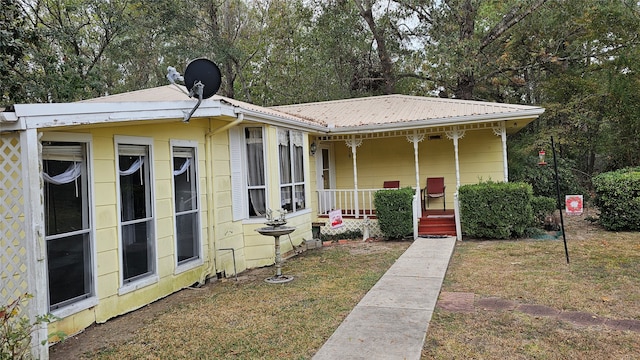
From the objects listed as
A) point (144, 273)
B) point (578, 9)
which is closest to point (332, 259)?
point (144, 273)

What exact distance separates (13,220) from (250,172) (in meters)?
4.07

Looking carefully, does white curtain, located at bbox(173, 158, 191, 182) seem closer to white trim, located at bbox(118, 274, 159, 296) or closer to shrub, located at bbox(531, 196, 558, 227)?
white trim, located at bbox(118, 274, 159, 296)

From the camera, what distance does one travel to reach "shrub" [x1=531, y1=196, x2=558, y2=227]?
9.13m

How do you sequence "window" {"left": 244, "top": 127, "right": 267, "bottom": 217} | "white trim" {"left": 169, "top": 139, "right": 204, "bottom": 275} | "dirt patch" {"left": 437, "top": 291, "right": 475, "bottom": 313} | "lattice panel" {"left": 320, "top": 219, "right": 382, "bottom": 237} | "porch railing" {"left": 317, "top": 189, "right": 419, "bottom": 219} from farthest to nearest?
"porch railing" {"left": 317, "top": 189, "right": 419, "bottom": 219}
"lattice panel" {"left": 320, "top": 219, "right": 382, "bottom": 237}
"window" {"left": 244, "top": 127, "right": 267, "bottom": 217}
"white trim" {"left": 169, "top": 139, "right": 204, "bottom": 275}
"dirt patch" {"left": 437, "top": 291, "right": 475, "bottom": 313}

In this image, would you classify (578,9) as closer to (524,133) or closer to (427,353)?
(524,133)

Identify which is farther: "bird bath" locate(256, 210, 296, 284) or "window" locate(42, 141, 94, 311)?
"bird bath" locate(256, 210, 296, 284)

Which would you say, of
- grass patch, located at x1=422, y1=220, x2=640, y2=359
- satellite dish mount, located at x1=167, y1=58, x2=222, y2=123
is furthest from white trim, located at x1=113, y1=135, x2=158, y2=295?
grass patch, located at x1=422, y1=220, x2=640, y2=359

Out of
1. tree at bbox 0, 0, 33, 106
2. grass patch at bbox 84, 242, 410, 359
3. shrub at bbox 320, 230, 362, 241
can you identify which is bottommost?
grass patch at bbox 84, 242, 410, 359

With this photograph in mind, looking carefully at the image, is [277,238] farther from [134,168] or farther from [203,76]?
[203,76]

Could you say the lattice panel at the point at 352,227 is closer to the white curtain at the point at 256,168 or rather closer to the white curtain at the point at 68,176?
the white curtain at the point at 256,168

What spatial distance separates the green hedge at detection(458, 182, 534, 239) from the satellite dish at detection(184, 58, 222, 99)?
5.99m

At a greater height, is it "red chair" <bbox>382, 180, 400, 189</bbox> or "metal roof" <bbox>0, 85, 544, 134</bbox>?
"metal roof" <bbox>0, 85, 544, 134</bbox>

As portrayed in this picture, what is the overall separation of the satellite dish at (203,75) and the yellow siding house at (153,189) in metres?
0.29

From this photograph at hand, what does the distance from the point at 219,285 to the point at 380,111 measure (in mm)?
7185
